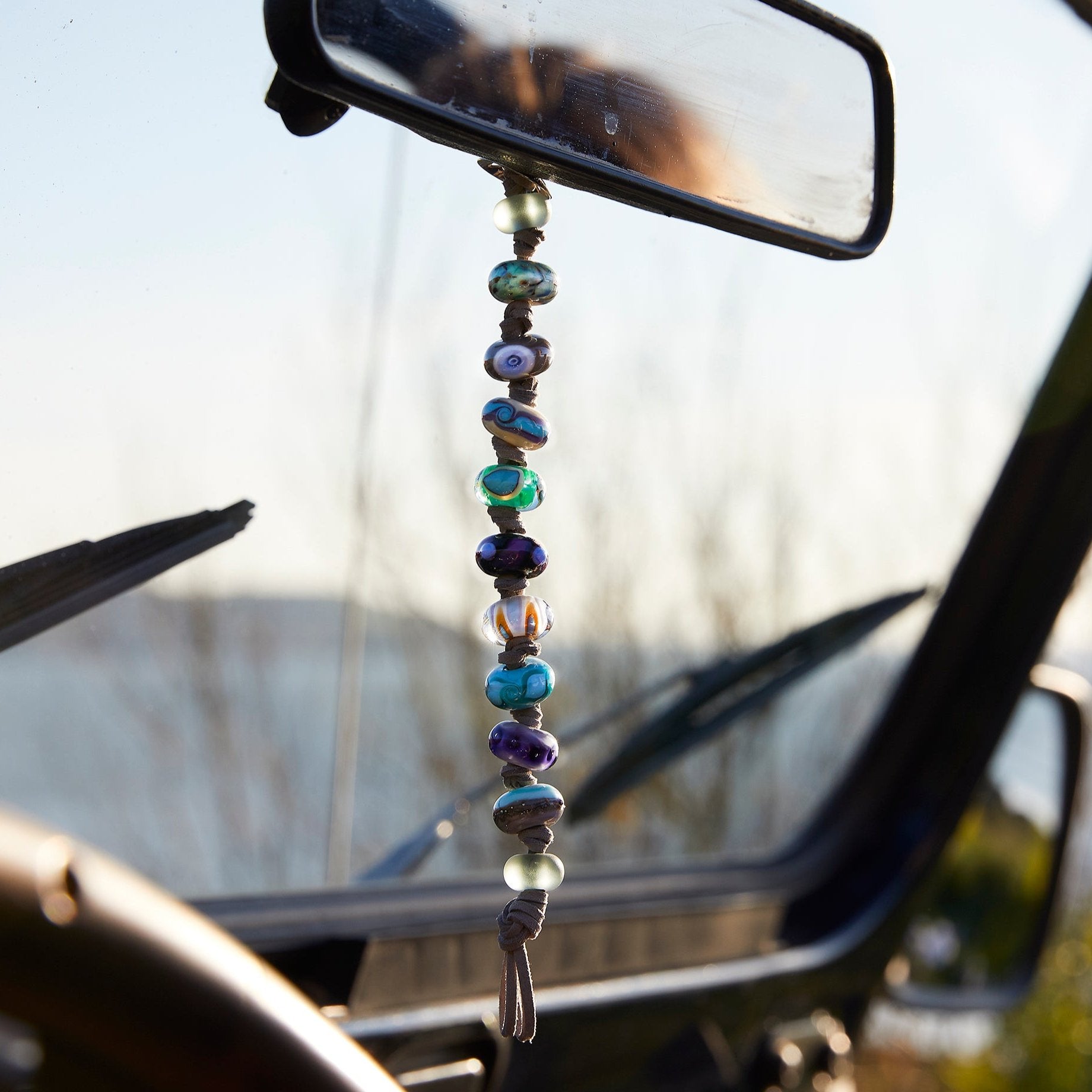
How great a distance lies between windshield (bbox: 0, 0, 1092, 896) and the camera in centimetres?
106

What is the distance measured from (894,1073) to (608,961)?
383 centimetres

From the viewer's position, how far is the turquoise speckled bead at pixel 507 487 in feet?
3.00

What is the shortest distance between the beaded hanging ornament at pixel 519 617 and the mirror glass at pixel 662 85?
0.10 meters

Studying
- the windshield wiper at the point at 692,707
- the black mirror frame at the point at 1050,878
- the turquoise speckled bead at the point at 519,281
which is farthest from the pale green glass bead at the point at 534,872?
the black mirror frame at the point at 1050,878

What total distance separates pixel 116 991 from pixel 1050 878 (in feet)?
8.20

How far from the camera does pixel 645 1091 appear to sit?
1.69m

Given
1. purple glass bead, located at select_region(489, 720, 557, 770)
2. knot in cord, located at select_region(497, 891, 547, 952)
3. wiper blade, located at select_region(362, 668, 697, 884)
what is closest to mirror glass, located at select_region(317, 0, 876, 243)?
purple glass bead, located at select_region(489, 720, 557, 770)

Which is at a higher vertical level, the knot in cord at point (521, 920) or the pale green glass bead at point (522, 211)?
the pale green glass bead at point (522, 211)

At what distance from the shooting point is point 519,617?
92cm

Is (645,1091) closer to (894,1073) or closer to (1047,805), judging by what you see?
(1047,805)

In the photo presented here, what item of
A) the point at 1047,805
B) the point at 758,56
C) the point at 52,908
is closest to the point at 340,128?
the point at 758,56

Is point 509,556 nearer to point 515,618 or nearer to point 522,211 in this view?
point 515,618

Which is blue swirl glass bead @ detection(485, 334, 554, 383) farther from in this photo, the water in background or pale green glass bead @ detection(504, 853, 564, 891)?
the water in background

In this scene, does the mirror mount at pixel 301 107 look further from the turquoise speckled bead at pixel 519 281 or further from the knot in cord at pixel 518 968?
the knot in cord at pixel 518 968
